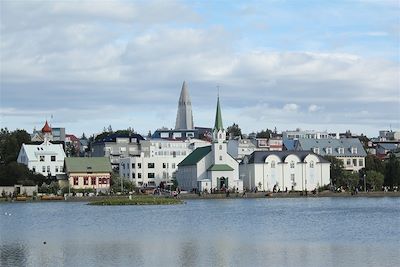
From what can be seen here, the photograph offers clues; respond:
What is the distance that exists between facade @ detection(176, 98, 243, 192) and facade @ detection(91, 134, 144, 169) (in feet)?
89.2

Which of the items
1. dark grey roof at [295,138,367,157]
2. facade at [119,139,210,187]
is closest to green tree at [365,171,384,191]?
dark grey roof at [295,138,367,157]

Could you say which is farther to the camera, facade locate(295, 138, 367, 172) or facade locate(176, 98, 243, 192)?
facade locate(295, 138, 367, 172)

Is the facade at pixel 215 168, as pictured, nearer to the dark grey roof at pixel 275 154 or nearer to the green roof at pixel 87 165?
the dark grey roof at pixel 275 154

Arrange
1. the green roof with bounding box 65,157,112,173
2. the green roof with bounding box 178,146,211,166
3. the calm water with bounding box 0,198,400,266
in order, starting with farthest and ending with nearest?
1. the green roof with bounding box 178,146,211,166
2. the green roof with bounding box 65,157,112,173
3. the calm water with bounding box 0,198,400,266

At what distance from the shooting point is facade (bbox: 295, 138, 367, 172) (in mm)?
139375

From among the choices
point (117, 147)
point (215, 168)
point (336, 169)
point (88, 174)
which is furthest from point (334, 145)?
point (88, 174)

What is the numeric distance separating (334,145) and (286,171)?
63.4 ft

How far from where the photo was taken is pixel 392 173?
123750 mm

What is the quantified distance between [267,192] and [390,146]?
62285mm

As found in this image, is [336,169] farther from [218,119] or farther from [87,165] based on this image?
[87,165]

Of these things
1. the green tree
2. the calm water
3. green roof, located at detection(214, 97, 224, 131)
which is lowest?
the calm water

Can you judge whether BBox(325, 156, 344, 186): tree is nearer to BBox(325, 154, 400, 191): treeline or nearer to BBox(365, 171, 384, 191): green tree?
BBox(325, 154, 400, 191): treeline

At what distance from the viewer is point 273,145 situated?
167375 millimetres

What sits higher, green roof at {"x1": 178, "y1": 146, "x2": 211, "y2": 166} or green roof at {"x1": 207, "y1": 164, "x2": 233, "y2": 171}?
green roof at {"x1": 178, "y1": 146, "x2": 211, "y2": 166}
